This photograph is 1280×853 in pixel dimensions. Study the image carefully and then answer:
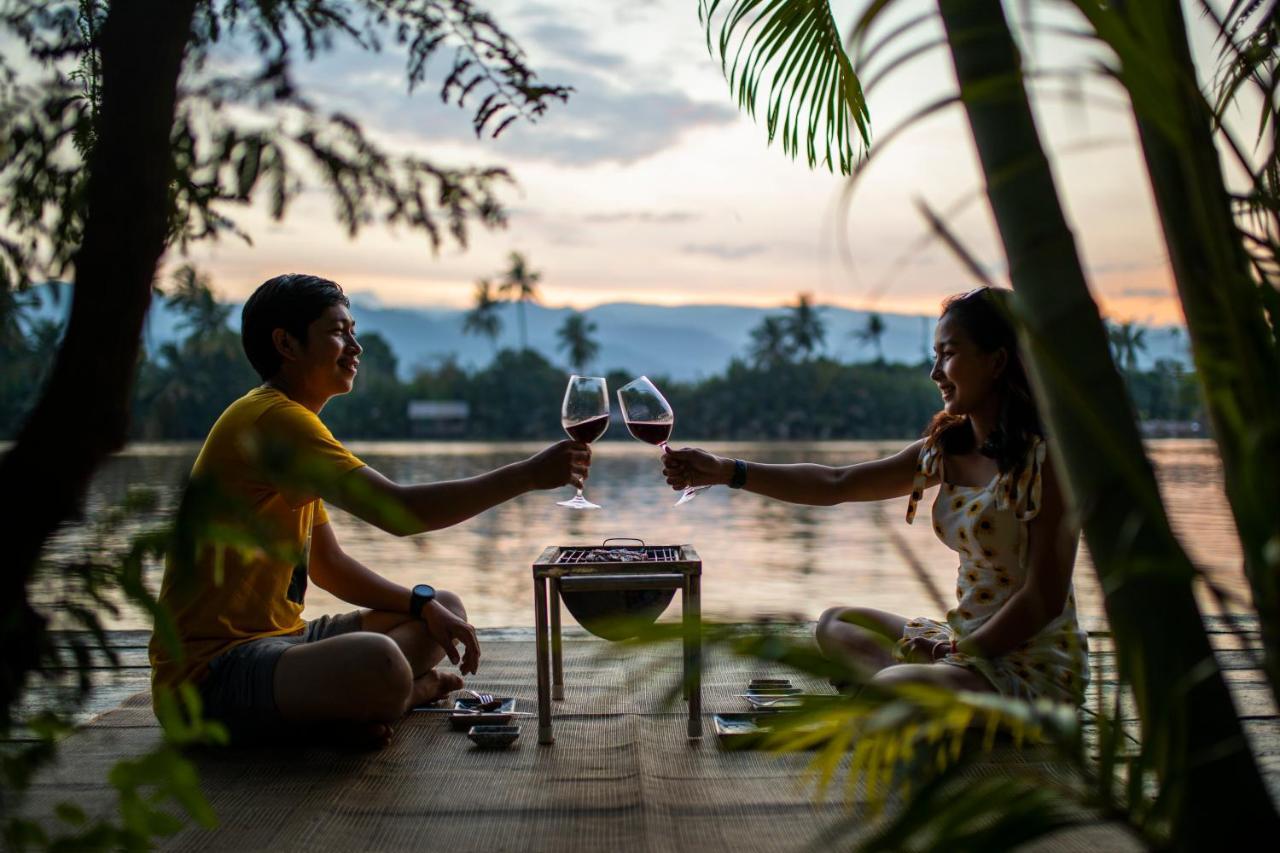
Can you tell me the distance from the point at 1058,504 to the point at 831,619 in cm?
90

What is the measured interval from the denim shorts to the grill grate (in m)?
0.70

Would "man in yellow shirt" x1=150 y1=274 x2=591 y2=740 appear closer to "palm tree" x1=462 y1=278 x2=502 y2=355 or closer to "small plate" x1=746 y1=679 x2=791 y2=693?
"small plate" x1=746 y1=679 x2=791 y2=693

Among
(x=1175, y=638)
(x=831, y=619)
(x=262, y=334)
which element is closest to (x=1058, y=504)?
(x=831, y=619)

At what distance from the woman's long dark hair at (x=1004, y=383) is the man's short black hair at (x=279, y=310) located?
152 centimetres

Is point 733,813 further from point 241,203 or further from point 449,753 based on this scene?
point 241,203

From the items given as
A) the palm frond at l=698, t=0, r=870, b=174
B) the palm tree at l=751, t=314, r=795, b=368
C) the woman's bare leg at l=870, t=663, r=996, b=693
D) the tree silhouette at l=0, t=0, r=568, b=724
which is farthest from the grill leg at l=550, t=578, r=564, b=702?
the palm tree at l=751, t=314, r=795, b=368

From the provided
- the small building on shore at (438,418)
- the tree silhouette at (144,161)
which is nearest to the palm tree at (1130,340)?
the tree silhouette at (144,161)

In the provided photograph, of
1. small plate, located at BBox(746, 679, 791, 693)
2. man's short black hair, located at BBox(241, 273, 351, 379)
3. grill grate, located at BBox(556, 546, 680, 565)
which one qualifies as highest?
man's short black hair, located at BBox(241, 273, 351, 379)

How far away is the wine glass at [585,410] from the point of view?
262cm

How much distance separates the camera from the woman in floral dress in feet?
7.66

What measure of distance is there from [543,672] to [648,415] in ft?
2.20

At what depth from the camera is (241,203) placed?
4.76 ft

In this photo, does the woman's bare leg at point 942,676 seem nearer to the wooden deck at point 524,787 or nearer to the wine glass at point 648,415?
the wooden deck at point 524,787

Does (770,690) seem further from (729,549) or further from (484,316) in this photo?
(484,316)
